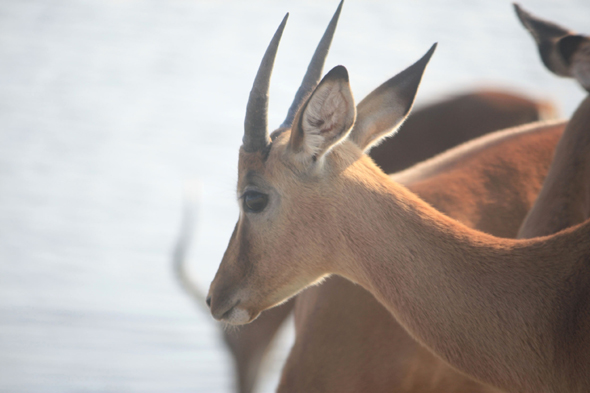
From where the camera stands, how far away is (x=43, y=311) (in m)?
5.92

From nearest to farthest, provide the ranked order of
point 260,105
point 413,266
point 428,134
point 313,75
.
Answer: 1. point 413,266
2. point 260,105
3. point 313,75
4. point 428,134

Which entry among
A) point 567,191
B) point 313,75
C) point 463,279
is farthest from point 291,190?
point 567,191

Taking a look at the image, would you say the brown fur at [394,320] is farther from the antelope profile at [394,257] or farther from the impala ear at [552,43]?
the impala ear at [552,43]

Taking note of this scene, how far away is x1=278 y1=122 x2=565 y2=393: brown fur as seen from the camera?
11.3ft

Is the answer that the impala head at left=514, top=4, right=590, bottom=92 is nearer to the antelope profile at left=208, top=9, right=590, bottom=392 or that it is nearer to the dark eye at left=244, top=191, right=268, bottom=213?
the antelope profile at left=208, top=9, right=590, bottom=392

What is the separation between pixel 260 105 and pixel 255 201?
1.25 feet

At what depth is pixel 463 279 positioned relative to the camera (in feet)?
8.46

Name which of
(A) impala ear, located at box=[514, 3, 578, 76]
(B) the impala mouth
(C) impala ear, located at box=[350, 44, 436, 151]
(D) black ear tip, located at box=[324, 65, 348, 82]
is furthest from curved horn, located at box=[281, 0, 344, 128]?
(A) impala ear, located at box=[514, 3, 578, 76]

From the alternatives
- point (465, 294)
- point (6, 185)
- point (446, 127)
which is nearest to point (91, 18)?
point (6, 185)

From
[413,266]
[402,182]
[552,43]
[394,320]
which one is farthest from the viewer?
[402,182]

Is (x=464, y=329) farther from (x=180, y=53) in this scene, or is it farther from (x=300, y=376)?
(x=180, y=53)

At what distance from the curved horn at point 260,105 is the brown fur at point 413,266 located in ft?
0.17

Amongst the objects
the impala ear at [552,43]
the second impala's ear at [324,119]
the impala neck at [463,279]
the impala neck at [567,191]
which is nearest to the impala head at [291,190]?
the second impala's ear at [324,119]

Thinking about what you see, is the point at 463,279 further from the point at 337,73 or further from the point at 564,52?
the point at 564,52
